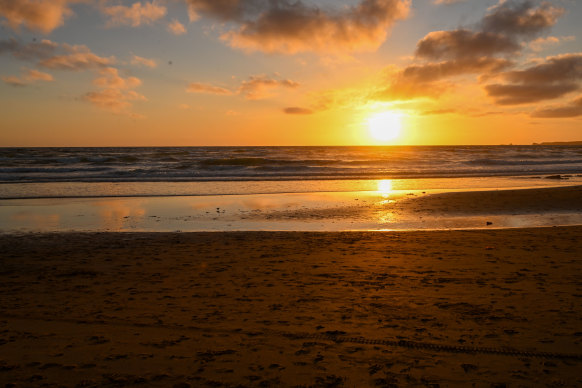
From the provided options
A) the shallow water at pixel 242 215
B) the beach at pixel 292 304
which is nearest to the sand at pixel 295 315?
the beach at pixel 292 304

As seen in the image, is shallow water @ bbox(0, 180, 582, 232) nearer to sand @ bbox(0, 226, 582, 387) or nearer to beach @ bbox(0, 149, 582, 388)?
beach @ bbox(0, 149, 582, 388)

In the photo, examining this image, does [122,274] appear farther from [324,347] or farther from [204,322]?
[324,347]

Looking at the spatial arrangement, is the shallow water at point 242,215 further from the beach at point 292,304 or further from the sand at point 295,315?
the sand at point 295,315

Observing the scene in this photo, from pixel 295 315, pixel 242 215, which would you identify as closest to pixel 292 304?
pixel 295 315

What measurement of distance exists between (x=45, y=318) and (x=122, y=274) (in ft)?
7.31

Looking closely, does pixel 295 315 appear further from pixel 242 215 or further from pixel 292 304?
pixel 242 215

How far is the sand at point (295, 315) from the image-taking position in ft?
13.7

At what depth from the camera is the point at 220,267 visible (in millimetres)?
8273

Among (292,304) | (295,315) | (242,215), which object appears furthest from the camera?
(242,215)

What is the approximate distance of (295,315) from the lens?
564 cm

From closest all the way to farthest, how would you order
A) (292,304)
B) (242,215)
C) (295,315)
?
1. (295,315)
2. (292,304)
3. (242,215)

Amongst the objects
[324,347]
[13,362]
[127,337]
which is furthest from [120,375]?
[324,347]

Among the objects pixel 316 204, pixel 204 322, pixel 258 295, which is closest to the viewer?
pixel 204 322

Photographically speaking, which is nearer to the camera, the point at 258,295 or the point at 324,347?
the point at 324,347
